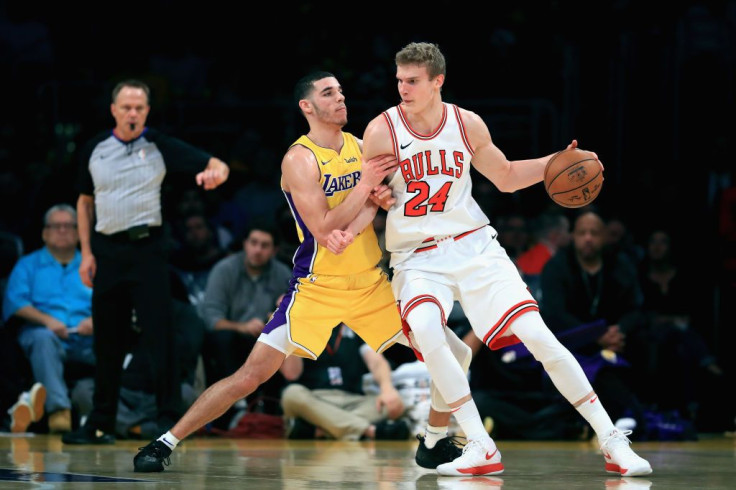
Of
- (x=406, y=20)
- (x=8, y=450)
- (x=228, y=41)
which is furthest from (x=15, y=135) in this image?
(x=8, y=450)

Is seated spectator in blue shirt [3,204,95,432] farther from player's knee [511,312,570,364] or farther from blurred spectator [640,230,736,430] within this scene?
blurred spectator [640,230,736,430]

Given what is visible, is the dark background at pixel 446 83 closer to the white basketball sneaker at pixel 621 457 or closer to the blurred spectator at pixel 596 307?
the blurred spectator at pixel 596 307

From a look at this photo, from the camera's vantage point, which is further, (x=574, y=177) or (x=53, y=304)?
(x=53, y=304)

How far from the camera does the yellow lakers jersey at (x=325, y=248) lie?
230 inches

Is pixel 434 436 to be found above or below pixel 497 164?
below

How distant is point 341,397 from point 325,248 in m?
3.13

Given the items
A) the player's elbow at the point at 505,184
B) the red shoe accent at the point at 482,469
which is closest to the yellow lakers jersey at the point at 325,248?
the player's elbow at the point at 505,184

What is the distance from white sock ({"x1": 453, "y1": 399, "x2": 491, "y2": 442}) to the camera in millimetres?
5438

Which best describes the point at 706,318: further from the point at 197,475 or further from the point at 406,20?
the point at 197,475

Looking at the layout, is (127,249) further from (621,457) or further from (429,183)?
(621,457)

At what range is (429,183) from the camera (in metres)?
5.63

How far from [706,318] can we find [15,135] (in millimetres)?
6574

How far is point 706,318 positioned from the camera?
34.1ft

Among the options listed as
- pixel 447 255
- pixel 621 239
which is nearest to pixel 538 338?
pixel 447 255
